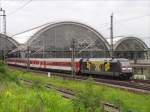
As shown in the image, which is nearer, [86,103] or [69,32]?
[86,103]

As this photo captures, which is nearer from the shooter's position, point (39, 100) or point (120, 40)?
point (39, 100)

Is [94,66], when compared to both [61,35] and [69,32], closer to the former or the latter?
[61,35]

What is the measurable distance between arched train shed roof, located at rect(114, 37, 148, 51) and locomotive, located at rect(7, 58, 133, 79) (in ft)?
179

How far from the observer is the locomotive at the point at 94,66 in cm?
5450

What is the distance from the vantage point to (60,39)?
5408 inches

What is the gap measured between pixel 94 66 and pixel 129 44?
86.1 metres

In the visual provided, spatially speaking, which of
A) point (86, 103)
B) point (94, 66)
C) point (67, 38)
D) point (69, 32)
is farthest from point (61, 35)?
point (86, 103)

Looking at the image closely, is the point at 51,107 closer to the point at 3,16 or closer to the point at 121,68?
the point at 121,68

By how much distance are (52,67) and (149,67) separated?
23903 millimetres

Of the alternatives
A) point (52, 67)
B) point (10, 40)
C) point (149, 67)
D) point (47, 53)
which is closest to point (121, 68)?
point (149, 67)

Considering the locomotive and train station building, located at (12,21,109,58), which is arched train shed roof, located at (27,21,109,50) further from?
A: the locomotive

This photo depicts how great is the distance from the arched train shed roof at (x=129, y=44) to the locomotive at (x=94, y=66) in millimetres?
54574

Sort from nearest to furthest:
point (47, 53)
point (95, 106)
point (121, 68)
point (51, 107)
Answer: point (95, 106) → point (51, 107) → point (121, 68) → point (47, 53)

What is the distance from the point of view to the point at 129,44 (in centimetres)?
14638
